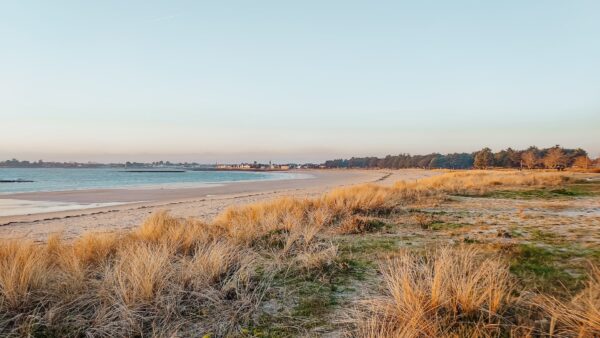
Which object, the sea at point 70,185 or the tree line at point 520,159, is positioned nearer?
the sea at point 70,185

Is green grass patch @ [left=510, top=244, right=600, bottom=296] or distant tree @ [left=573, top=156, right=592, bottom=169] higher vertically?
distant tree @ [left=573, top=156, right=592, bottom=169]

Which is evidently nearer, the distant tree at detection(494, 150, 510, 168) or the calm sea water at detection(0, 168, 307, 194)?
the calm sea water at detection(0, 168, 307, 194)

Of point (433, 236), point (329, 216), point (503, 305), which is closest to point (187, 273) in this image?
point (503, 305)

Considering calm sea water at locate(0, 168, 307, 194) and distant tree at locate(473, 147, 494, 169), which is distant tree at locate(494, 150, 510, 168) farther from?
calm sea water at locate(0, 168, 307, 194)

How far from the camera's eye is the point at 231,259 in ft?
18.1

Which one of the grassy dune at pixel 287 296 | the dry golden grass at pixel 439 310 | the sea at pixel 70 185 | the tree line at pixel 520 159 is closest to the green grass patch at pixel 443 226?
the grassy dune at pixel 287 296

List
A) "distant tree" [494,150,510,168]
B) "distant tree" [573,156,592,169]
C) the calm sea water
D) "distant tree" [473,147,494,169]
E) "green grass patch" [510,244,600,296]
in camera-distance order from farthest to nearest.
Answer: "distant tree" [494,150,510,168] → "distant tree" [473,147,494,169] → "distant tree" [573,156,592,169] → the calm sea water → "green grass patch" [510,244,600,296]

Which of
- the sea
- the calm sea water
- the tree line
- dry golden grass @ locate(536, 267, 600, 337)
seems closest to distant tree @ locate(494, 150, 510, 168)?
the tree line

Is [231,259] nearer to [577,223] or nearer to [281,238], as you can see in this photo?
[281,238]

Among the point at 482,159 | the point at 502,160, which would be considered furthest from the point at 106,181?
the point at 502,160

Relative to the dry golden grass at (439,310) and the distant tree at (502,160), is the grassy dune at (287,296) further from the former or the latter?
the distant tree at (502,160)

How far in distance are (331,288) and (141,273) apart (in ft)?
7.91

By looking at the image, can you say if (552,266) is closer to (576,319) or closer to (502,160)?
(576,319)

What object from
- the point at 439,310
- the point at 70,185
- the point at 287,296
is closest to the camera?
the point at 439,310
